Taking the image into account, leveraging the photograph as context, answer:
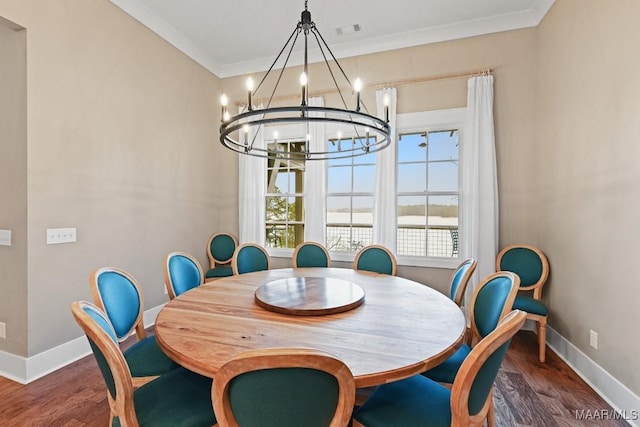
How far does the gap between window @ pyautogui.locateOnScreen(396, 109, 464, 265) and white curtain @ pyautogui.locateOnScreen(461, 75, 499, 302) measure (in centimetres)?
18

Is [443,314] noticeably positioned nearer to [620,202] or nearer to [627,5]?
[620,202]

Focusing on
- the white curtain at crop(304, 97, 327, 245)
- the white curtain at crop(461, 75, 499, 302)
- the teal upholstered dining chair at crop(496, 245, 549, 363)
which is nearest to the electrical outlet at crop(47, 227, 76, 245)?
the white curtain at crop(304, 97, 327, 245)

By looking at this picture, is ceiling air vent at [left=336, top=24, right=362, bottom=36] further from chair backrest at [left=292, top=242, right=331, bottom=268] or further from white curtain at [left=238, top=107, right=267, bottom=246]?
chair backrest at [left=292, top=242, right=331, bottom=268]

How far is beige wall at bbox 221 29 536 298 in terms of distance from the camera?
3307 mm

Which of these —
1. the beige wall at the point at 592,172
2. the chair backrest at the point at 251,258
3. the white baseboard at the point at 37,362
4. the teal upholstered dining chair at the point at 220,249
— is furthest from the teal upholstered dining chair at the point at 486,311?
the teal upholstered dining chair at the point at 220,249

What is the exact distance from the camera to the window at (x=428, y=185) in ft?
11.8

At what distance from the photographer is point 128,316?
1876 millimetres

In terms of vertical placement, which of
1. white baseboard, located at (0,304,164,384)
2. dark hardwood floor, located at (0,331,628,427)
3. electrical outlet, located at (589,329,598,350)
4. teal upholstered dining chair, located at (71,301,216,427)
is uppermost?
teal upholstered dining chair, located at (71,301,216,427)

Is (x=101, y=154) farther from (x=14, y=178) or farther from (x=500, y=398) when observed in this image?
(x=500, y=398)

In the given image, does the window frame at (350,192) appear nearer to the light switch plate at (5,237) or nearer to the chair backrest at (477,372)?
the chair backrest at (477,372)

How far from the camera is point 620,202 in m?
2.08

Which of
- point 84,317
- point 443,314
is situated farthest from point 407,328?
point 84,317

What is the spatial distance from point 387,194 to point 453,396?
9.01 ft

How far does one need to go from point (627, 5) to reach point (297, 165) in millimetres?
3297
